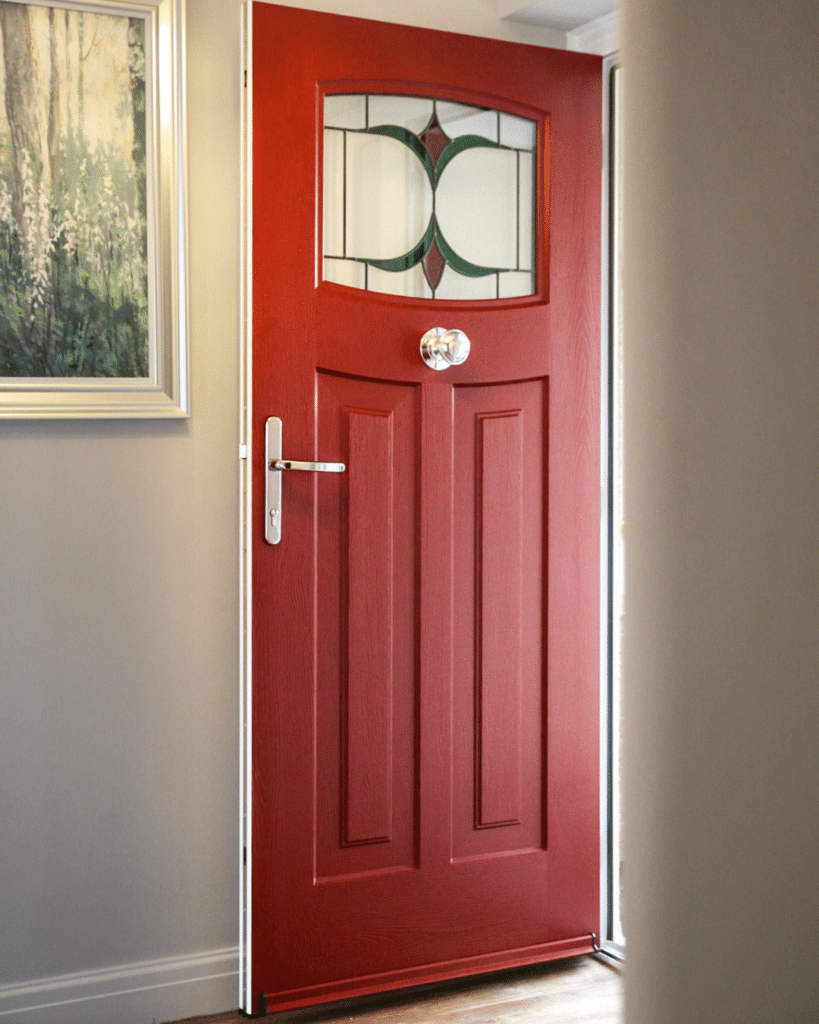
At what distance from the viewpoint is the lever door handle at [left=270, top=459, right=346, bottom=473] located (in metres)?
1.82

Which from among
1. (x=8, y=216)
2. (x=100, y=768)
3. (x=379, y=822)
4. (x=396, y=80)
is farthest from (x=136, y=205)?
(x=379, y=822)

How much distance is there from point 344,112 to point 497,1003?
75.7 inches

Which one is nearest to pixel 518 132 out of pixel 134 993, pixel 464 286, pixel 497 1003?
pixel 464 286

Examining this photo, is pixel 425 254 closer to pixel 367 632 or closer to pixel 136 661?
pixel 367 632

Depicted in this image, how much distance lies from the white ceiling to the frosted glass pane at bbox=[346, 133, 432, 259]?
1.46 feet

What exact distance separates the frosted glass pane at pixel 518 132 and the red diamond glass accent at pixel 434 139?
0.14 m

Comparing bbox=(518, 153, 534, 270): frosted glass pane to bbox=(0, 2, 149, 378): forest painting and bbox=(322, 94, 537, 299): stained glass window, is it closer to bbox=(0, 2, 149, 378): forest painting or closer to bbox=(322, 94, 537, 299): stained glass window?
bbox=(322, 94, 537, 299): stained glass window

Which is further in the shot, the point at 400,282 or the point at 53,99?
the point at 400,282

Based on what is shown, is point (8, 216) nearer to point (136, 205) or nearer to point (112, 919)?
point (136, 205)

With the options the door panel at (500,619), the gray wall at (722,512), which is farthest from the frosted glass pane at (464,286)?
the gray wall at (722,512)

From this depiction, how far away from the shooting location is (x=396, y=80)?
193cm

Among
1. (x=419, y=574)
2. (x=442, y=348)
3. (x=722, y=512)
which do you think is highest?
(x=442, y=348)

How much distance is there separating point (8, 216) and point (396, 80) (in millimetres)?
840

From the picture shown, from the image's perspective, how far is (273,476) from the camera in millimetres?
1822
